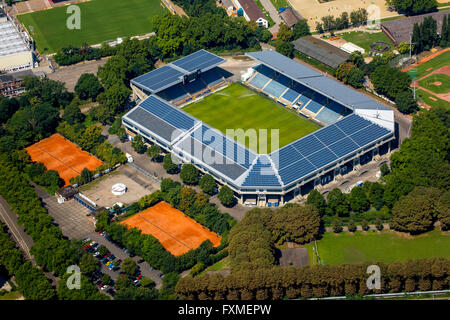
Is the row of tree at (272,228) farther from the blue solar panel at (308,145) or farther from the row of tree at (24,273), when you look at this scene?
the row of tree at (24,273)

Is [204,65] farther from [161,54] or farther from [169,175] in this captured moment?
[169,175]

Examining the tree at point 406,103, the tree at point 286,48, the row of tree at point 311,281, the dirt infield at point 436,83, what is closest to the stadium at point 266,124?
the tree at point 286,48

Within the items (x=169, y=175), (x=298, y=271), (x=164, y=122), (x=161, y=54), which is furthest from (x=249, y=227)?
(x=161, y=54)

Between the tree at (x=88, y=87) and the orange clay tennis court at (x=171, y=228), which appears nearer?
the orange clay tennis court at (x=171, y=228)

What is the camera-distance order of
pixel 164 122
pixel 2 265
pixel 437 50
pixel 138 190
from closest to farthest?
pixel 2 265, pixel 138 190, pixel 164 122, pixel 437 50

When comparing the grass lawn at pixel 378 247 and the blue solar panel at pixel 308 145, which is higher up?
the blue solar panel at pixel 308 145

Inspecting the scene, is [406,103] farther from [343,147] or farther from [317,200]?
[317,200]

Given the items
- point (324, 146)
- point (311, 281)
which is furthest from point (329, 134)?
point (311, 281)

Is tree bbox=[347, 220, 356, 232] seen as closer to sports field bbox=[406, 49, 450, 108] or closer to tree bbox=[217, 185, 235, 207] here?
tree bbox=[217, 185, 235, 207]
